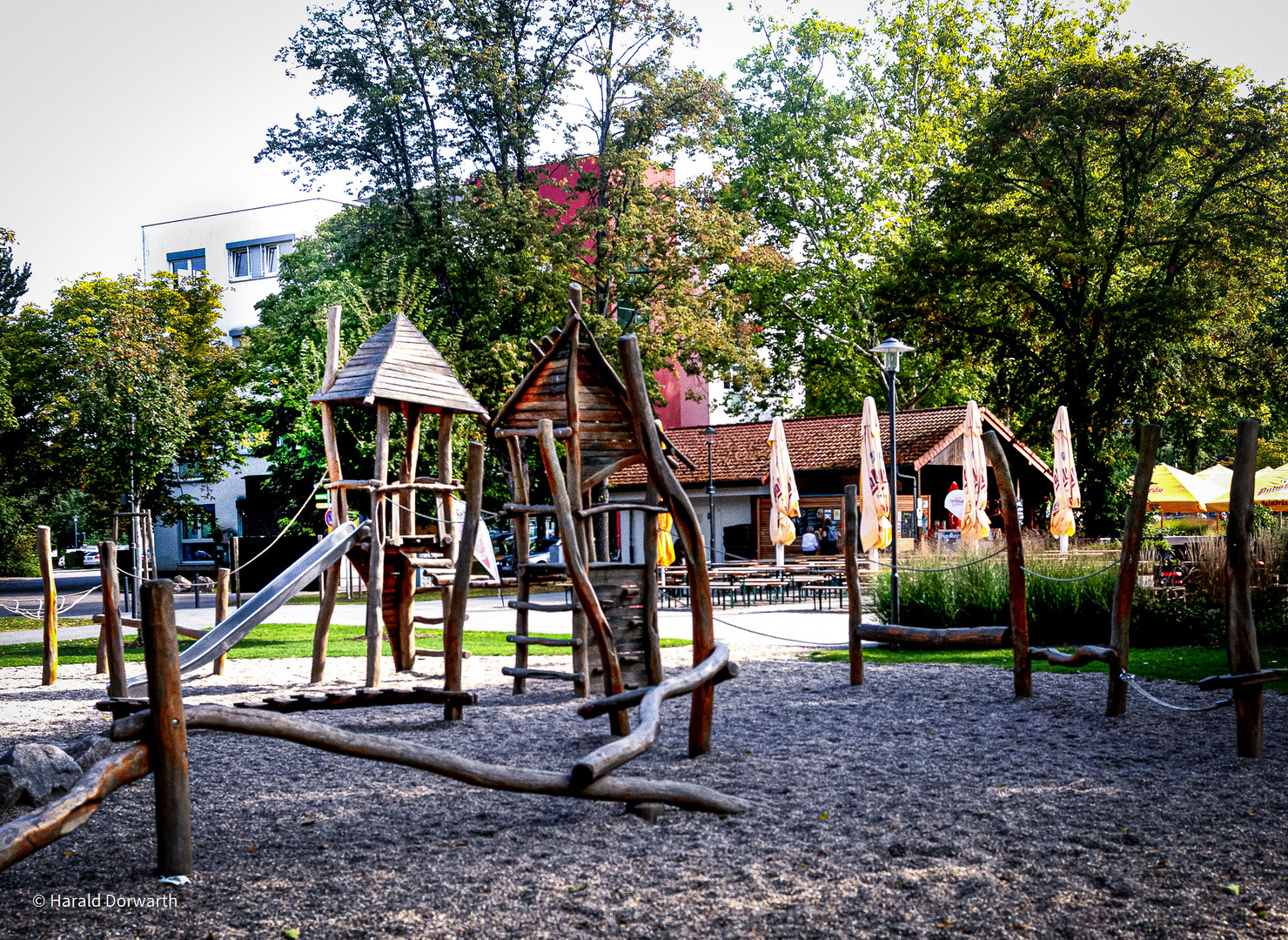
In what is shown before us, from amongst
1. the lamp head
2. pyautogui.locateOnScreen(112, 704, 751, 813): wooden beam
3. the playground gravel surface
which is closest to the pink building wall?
the lamp head

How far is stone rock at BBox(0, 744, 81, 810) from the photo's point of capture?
19.2ft

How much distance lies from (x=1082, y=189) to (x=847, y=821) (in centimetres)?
2692

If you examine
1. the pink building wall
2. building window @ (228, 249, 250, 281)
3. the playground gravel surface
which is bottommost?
the playground gravel surface

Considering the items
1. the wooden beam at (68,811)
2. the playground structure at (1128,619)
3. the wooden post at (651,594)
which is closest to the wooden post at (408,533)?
the wooden post at (651,594)

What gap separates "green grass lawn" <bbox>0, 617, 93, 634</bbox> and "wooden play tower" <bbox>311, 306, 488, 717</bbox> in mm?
11431

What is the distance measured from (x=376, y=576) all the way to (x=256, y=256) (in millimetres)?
38618

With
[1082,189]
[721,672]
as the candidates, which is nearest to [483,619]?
[721,672]

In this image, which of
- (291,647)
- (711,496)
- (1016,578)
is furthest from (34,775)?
(711,496)

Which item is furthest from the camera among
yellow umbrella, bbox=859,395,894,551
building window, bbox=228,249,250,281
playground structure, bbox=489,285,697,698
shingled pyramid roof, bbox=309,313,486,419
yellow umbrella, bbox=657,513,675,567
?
building window, bbox=228,249,250,281

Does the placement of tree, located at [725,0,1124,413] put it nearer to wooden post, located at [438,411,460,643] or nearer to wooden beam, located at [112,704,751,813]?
wooden post, located at [438,411,460,643]

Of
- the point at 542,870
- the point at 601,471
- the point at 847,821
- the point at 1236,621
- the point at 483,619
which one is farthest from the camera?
the point at 483,619

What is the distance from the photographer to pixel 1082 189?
28812 millimetres

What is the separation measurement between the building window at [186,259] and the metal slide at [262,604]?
40.1 m

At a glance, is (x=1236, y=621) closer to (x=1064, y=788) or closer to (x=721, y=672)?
(x=1064, y=788)
